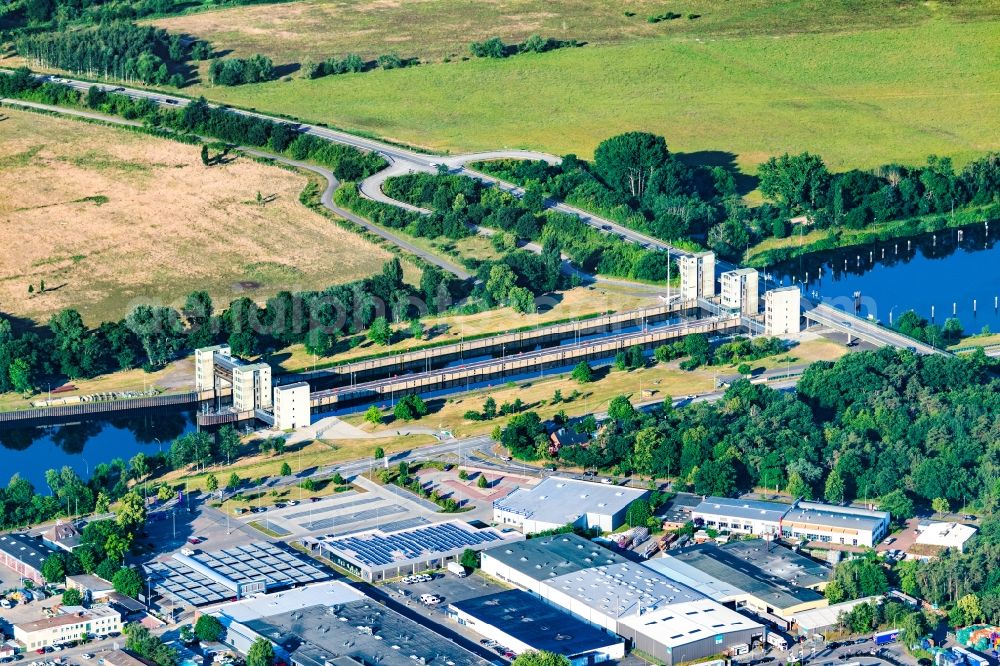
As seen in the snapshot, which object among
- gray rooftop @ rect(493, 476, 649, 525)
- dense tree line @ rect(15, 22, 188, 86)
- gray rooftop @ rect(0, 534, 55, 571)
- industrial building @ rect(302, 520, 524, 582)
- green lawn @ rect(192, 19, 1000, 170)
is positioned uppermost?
dense tree line @ rect(15, 22, 188, 86)

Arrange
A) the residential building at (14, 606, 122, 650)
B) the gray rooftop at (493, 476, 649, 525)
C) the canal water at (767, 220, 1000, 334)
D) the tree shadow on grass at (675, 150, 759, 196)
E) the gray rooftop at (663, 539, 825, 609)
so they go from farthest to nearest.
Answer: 1. the tree shadow on grass at (675, 150, 759, 196)
2. the canal water at (767, 220, 1000, 334)
3. the gray rooftop at (493, 476, 649, 525)
4. the gray rooftop at (663, 539, 825, 609)
5. the residential building at (14, 606, 122, 650)

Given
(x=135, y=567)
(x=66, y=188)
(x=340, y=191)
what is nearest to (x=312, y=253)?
(x=340, y=191)

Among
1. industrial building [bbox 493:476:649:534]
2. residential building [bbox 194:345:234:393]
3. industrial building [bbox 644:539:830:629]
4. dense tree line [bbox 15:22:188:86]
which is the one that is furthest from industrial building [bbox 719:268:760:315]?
dense tree line [bbox 15:22:188:86]

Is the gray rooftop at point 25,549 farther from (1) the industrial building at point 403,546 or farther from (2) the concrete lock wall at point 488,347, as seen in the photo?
(2) the concrete lock wall at point 488,347

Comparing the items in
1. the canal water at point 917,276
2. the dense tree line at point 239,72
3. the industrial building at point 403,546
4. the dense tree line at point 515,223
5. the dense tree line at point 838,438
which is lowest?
the industrial building at point 403,546

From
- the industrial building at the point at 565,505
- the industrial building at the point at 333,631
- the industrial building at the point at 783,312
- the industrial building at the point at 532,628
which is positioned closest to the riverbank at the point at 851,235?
the industrial building at the point at 783,312

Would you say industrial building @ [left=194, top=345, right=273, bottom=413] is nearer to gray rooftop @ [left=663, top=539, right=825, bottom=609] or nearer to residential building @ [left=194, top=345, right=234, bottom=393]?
residential building @ [left=194, top=345, right=234, bottom=393]

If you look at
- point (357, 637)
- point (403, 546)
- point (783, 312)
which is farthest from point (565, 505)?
point (783, 312)
